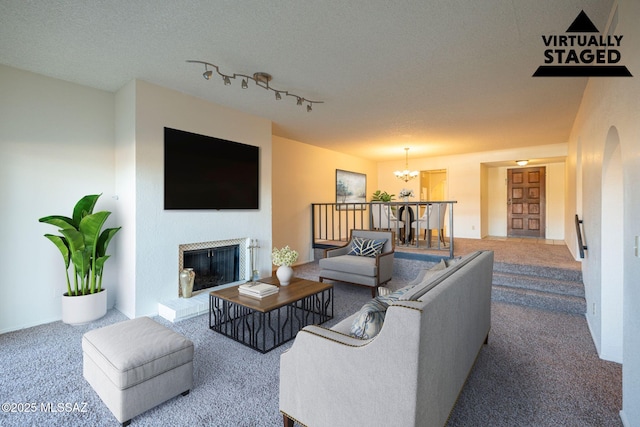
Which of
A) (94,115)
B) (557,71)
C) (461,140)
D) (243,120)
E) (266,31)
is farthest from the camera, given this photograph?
(461,140)

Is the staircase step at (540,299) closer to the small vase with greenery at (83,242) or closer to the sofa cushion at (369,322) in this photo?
the sofa cushion at (369,322)

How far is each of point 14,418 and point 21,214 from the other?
2.16 m

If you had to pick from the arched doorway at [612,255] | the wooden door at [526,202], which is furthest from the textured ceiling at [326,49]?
the wooden door at [526,202]

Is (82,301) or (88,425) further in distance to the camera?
(82,301)

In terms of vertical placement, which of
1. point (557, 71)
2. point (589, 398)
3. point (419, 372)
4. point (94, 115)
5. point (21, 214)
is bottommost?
point (589, 398)

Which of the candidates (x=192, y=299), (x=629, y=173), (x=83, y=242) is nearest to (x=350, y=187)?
(x=192, y=299)

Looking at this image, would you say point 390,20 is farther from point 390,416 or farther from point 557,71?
point 390,416

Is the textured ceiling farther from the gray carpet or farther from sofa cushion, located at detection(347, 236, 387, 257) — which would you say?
the gray carpet

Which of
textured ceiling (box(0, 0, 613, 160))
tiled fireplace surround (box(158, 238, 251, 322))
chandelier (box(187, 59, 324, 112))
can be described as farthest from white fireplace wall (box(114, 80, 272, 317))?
chandelier (box(187, 59, 324, 112))

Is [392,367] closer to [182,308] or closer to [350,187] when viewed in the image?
[182,308]

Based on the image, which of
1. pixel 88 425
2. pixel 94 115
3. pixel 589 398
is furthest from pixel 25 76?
pixel 589 398

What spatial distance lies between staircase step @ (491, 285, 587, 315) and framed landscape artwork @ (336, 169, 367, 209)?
351 cm

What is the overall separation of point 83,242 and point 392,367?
11.0 feet

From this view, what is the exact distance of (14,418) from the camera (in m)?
1.79
